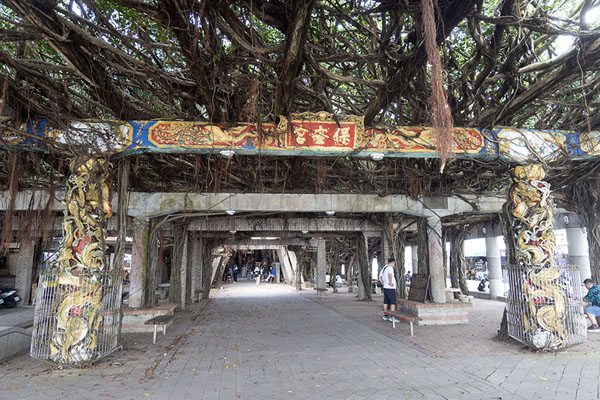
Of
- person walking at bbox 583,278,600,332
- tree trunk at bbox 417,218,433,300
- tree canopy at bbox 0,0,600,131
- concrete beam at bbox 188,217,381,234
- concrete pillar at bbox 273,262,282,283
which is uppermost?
tree canopy at bbox 0,0,600,131

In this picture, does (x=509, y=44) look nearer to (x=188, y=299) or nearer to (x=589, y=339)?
(x=589, y=339)

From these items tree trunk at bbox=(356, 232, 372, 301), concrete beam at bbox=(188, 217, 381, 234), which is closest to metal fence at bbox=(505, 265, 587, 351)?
concrete beam at bbox=(188, 217, 381, 234)

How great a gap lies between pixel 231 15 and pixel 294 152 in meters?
2.23

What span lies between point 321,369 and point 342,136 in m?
3.07

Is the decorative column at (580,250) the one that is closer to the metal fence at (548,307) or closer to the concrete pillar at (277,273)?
the metal fence at (548,307)

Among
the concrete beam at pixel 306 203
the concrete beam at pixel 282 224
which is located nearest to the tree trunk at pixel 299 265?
the concrete beam at pixel 282 224

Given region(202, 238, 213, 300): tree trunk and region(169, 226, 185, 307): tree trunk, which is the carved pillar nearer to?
region(169, 226, 185, 307): tree trunk

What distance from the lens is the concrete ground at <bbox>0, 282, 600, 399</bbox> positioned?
12.6 ft

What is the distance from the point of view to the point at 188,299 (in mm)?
13000

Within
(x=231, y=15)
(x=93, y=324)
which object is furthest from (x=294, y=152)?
(x=93, y=324)

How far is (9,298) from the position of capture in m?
11.6

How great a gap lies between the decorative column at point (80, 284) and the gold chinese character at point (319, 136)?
2.90m

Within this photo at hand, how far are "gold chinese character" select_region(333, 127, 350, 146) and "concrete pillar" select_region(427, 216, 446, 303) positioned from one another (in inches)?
180

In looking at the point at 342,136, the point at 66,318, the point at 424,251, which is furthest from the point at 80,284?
the point at 424,251
